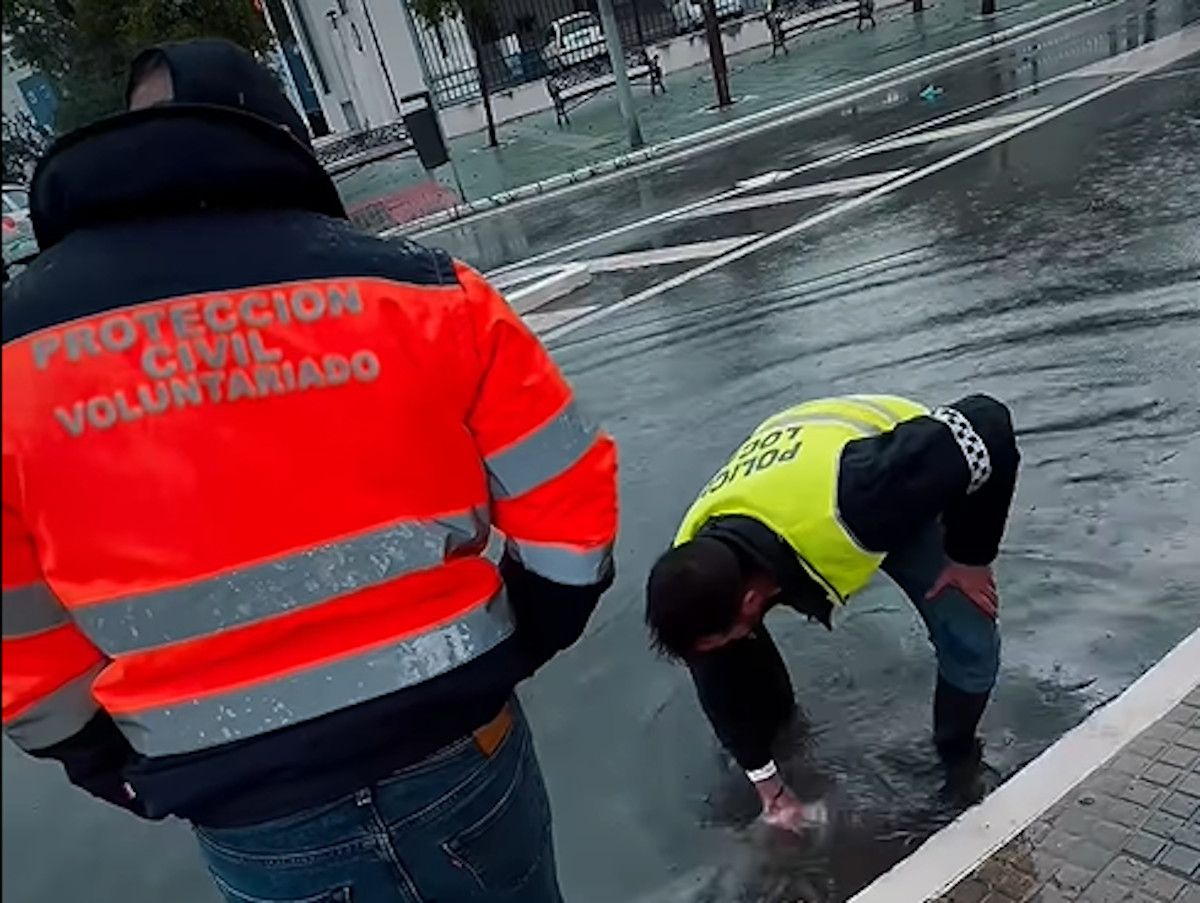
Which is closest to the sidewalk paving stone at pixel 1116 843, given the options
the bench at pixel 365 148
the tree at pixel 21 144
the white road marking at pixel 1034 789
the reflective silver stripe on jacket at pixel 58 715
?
the white road marking at pixel 1034 789

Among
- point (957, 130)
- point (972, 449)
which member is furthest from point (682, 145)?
point (972, 449)

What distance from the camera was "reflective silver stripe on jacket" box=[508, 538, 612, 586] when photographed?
65.2 inches

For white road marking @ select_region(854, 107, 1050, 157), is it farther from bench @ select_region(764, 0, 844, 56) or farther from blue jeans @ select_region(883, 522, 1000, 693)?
bench @ select_region(764, 0, 844, 56)

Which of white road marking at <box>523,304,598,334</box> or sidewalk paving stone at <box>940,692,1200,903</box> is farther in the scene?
white road marking at <box>523,304,598,334</box>

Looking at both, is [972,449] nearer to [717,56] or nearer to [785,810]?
[785,810]

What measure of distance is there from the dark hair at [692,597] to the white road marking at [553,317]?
620cm

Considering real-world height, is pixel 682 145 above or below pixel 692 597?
below

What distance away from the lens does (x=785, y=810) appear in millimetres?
3289

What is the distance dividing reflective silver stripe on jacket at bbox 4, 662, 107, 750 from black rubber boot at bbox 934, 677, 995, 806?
2.33 m

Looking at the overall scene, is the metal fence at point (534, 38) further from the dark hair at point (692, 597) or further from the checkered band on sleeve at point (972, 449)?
the dark hair at point (692, 597)

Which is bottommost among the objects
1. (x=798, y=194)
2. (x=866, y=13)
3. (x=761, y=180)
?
(x=866, y=13)

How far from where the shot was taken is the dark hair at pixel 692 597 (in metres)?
2.56

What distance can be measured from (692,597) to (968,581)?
0.86 m

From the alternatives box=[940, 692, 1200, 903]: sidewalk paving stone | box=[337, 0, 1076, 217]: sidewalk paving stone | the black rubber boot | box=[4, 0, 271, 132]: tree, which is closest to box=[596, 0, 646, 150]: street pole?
box=[337, 0, 1076, 217]: sidewalk paving stone
